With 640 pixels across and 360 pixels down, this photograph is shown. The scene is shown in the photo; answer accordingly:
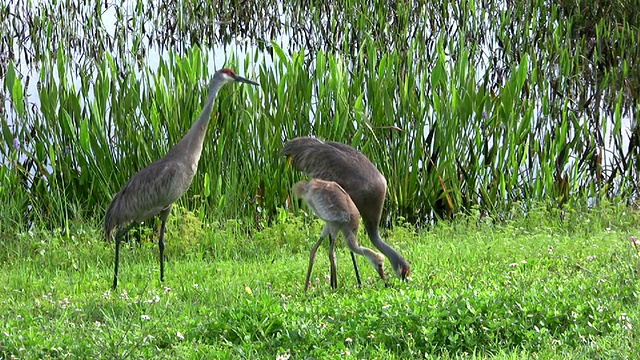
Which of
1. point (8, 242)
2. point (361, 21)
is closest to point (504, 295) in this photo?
point (8, 242)

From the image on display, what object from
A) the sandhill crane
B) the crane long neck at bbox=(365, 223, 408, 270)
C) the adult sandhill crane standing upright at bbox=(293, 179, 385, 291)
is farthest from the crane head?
the crane long neck at bbox=(365, 223, 408, 270)

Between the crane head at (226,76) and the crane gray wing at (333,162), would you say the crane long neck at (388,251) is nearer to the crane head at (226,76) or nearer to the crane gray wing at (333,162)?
the crane gray wing at (333,162)

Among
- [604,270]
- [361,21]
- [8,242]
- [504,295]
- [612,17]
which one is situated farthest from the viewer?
[612,17]

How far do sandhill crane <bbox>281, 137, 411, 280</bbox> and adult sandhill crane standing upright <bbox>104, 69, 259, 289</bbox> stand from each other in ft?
2.56

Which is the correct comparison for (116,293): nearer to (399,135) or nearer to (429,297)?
(429,297)

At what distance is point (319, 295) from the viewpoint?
5.30 metres

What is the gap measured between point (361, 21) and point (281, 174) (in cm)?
252

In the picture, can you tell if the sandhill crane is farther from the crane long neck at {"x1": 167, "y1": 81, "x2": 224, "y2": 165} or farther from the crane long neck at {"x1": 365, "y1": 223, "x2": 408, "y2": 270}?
the crane long neck at {"x1": 167, "y1": 81, "x2": 224, "y2": 165}

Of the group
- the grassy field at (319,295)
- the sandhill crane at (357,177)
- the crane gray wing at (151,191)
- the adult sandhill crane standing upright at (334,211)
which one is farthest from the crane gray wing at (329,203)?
the crane gray wing at (151,191)

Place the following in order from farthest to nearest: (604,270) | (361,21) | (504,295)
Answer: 1. (361,21)
2. (604,270)
3. (504,295)

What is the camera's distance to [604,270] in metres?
5.46

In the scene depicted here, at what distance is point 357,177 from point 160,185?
1.33 meters

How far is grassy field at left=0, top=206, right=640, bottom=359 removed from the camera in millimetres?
4242

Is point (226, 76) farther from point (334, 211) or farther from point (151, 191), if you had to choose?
point (334, 211)
